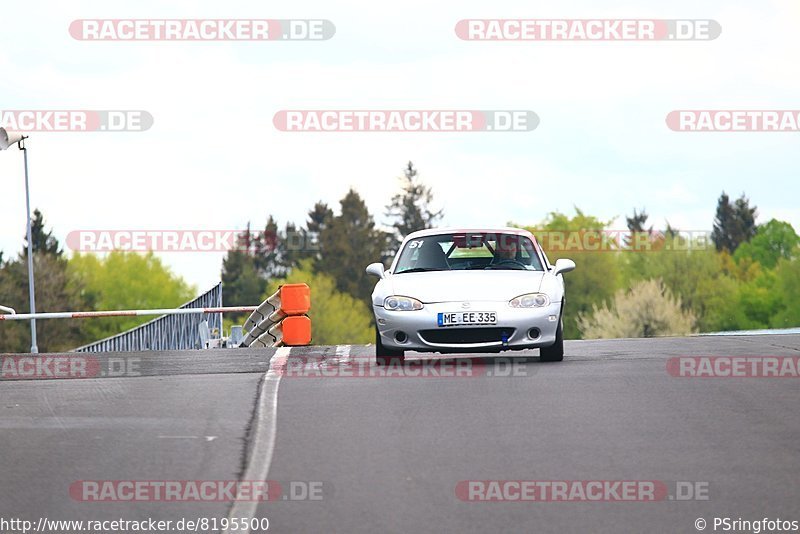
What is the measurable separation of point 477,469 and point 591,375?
530cm

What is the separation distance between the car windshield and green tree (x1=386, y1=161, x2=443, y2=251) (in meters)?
119

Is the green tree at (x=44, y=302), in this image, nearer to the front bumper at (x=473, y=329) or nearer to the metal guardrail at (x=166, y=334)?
the metal guardrail at (x=166, y=334)

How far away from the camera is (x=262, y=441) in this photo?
9.62 m

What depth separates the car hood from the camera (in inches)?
581

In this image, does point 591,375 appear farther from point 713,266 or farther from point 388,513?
point 713,266

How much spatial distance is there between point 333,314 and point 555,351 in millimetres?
115626

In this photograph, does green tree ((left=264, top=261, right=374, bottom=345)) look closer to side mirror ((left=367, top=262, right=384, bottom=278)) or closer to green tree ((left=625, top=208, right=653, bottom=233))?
green tree ((left=625, top=208, right=653, bottom=233))

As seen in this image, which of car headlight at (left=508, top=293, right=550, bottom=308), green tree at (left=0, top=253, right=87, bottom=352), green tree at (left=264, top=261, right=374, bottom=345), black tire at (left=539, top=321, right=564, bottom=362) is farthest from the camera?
green tree at (left=264, top=261, right=374, bottom=345)

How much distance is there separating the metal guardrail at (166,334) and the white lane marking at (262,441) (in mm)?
11604

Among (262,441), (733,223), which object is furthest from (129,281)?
(262,441)

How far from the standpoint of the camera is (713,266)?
388ft

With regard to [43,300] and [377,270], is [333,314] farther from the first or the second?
[377,270]

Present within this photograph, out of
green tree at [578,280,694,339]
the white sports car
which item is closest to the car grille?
the white sports car

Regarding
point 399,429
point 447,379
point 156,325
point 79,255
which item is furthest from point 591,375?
point 79,255
